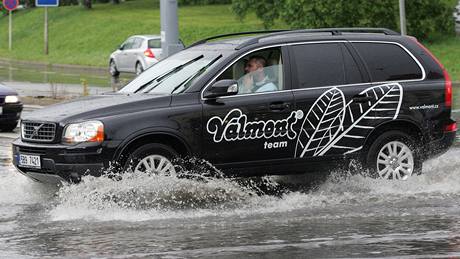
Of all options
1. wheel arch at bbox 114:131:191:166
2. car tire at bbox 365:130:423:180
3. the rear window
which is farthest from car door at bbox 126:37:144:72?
wheel arch at bbox 114:131:191:166

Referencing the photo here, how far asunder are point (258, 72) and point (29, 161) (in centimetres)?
245

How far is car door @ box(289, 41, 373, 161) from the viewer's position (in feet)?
34.6

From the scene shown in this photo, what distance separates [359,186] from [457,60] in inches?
971

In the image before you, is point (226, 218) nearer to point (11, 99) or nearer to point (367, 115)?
point (367, 115)

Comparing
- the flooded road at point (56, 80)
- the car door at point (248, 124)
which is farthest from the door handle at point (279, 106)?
the flooded road at point (56, 80)

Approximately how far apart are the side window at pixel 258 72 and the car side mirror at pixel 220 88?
23cm

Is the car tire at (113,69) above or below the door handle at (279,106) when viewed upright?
below

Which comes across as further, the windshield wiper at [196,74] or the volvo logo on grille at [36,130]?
the windshield wiper at [196,74]

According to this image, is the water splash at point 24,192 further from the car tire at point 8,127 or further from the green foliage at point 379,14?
the green foliage at point 379,14

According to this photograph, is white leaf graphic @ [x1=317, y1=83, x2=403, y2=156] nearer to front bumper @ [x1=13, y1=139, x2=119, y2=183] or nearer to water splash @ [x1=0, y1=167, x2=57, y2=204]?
front bumper @ [x1=13, y1=139, x2=119, y2=183]

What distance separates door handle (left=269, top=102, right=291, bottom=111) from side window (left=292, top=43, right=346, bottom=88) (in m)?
0.29

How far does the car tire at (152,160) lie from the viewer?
9.80 m

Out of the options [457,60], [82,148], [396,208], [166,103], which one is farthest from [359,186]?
[457,60]

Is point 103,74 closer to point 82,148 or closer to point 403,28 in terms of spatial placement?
point 403,28
